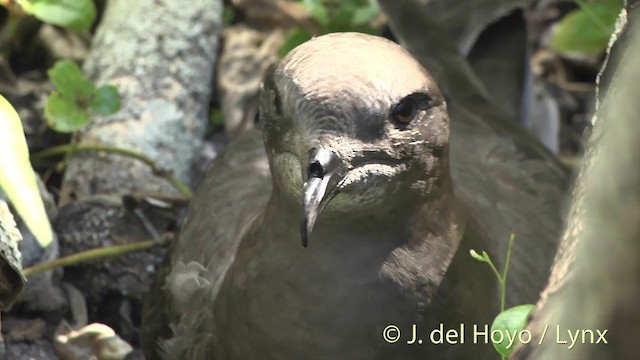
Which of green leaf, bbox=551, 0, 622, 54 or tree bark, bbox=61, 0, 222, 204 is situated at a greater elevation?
green leaf, bbox=551, 0, 622, 54

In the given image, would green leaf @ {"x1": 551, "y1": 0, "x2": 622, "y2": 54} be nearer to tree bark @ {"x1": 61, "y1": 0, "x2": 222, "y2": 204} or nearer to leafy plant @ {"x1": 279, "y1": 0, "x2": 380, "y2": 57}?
leafy plant @ {"x1": 279, "y1": 0, "x2": 380, "y2": 57}

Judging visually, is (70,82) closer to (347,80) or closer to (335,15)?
(335,15)

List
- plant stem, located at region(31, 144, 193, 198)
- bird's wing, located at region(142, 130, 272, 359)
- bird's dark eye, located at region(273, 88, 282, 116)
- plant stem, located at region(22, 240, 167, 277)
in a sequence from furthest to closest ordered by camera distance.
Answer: plant stem, located at region(31, 144, 193, 198) < plant stem, located at region(22, 240, 167, 277) < bird's wing, located at region(142, 130, 272, 359) < bird's dark eye, located at region(273, 88, 282, 116)

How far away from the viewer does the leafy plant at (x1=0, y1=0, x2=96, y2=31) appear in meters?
2.68

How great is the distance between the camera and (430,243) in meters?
1.99

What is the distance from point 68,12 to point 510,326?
1.52m

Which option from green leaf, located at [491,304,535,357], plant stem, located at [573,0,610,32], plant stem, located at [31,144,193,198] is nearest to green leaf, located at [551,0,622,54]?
plant stem, located at [573,0,610,32]

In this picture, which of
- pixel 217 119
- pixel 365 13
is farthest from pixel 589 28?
pixel 217 119

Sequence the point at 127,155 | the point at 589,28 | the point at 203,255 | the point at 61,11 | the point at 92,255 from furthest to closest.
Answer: the point at 589,28 → the point at 127,155 → the point at 61,11 → the point at 92,255 → the point at 203,255

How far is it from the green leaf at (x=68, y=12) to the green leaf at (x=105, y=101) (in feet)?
0.54

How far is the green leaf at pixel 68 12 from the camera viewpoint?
8.86 feet

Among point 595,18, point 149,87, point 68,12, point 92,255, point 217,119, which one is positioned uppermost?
point 595,18

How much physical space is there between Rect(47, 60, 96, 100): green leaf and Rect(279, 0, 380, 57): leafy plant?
20.3 inches

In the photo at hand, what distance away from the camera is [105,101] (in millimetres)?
2764
